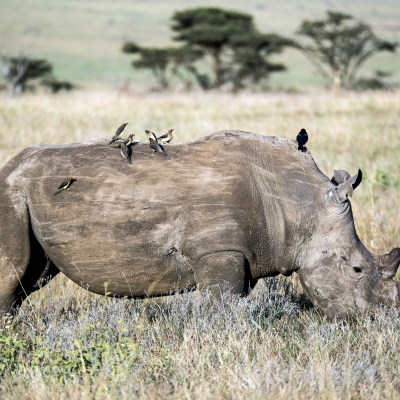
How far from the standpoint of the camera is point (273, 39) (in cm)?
3241

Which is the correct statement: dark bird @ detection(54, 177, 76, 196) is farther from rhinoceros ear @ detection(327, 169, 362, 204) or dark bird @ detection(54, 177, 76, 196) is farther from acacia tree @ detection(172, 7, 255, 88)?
acacia tree @ detection(172, 7, 255, 88)

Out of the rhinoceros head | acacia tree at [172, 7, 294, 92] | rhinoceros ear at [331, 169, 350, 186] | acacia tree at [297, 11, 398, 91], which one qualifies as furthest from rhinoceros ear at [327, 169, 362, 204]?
acacia tree at [172, 7, 294, 92]

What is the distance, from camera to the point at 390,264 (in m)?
3.66

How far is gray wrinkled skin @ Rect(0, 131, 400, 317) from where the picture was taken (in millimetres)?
3383

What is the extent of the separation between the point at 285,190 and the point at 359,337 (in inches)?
44.3

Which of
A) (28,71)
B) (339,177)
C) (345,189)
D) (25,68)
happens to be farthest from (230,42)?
(345,189)

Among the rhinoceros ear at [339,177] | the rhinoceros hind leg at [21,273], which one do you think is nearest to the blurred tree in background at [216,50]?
the rhinoceros ear at [339,177]

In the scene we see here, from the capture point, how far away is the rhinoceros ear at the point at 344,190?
11.4ft

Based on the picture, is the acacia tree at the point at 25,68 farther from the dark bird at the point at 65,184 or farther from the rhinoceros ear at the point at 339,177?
the rhinoceros ear at the point at 339,177

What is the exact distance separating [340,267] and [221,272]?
83 centimetres

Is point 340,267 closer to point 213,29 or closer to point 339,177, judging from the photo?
point 339,177

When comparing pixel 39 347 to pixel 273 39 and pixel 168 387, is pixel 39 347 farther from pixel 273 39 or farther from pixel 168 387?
pixel 273 39

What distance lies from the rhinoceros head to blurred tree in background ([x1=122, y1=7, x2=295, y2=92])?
29.4 m

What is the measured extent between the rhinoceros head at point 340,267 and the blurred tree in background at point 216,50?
96.6 feet
